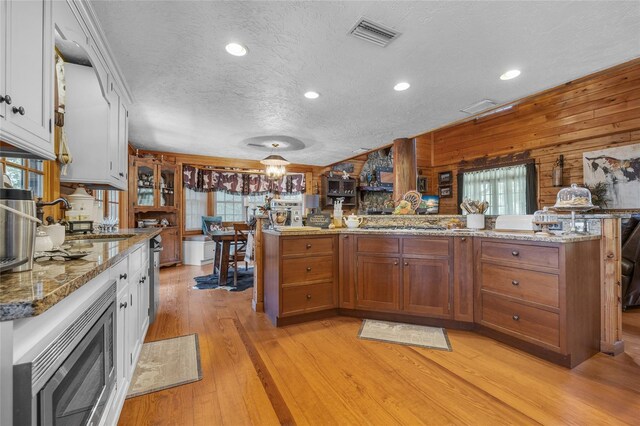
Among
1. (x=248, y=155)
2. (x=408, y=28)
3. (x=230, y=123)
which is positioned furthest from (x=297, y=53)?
(x=248, y=155)

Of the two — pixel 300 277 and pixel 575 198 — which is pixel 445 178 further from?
pixel 300 277

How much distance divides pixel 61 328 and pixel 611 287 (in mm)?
3223

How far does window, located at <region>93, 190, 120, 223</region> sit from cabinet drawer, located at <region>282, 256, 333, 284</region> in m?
2.63

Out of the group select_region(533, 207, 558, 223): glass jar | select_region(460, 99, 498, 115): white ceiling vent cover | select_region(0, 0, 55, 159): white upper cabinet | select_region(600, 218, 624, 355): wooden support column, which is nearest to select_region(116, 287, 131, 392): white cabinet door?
select_region(0, 0, 55, 159): white upper cabinet

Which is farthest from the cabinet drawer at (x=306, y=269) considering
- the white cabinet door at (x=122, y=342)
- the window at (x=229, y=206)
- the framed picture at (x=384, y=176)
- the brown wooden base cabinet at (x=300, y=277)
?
the framed picture at (x=384, y=176)

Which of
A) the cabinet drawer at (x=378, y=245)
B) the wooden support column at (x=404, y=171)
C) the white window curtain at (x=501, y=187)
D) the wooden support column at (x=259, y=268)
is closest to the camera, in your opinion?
the cabinet drawer at (x=378, y=245)

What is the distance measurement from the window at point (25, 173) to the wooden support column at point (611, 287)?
383 cm

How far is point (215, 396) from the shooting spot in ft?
5.44

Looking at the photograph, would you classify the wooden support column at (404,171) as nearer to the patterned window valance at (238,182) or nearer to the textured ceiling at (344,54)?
the textured ceiling at (344,54)

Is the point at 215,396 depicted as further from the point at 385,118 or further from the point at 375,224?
the point at 385,118

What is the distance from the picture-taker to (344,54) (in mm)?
2318

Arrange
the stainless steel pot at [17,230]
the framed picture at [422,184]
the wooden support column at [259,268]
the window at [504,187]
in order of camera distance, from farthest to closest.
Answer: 1. the framed picture at [422,184]
2. the window at [504,187]
3. the wooden support column at [259,268]
4. the stainless steel pot at [17,230]

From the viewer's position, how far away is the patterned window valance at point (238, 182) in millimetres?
6102

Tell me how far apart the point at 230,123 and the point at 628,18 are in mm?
3958
